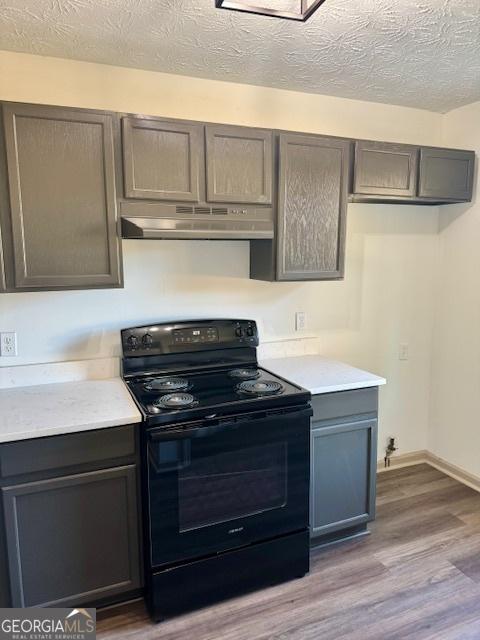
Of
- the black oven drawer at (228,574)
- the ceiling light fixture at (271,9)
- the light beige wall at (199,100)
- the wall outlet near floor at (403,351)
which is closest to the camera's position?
the ceiling light fixture at (271,9)

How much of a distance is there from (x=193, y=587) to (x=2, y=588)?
0.76 meters

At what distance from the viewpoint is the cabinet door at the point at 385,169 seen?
8.27ft

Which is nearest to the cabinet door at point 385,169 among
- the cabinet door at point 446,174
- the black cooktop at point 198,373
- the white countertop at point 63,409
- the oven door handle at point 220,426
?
the cabinet door at point 446,174

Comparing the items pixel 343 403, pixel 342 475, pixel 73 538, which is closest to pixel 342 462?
pixel 342 475

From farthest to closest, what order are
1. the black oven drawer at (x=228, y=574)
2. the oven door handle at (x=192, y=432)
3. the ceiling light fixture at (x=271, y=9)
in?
the black oven drawer at (x=228, y=574) < the oven door handle at (x=192, y=432) < the ceiling light fixture at (x=271, y=9)

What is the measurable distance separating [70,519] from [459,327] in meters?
2.61

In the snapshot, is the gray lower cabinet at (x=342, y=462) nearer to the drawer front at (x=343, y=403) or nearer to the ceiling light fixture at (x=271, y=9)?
the drawer front at (x=343, y=403)

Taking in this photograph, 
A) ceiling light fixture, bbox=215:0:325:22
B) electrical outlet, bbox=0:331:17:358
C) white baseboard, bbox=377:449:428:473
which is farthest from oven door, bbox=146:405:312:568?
ceiling light fixture, bbox=215:0:325:22

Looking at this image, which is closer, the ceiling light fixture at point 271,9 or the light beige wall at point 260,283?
the ceiling light fixture at point 271,9

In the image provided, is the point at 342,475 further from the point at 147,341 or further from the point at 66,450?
the point at 66,450

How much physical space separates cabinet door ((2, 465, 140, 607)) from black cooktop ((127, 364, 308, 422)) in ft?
1.01

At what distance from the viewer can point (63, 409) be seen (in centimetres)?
191

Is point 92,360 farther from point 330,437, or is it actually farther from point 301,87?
point 301,87

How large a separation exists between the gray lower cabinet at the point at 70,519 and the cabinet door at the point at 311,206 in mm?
1235
